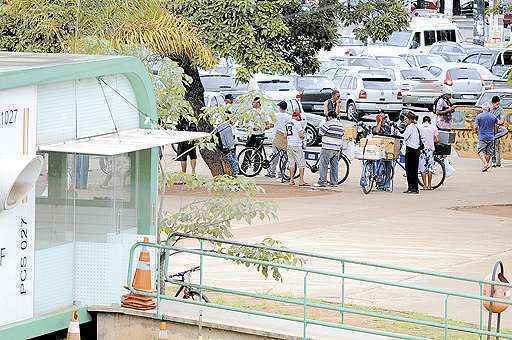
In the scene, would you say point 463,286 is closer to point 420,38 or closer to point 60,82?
point 60,82

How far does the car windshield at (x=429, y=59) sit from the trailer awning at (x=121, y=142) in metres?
40.0

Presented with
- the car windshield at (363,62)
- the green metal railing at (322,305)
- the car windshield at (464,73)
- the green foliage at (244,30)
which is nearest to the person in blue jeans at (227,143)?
the green foliage at (244,30)

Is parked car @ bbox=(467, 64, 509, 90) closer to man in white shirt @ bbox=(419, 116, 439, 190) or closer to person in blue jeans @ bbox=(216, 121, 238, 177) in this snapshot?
man in white shirt @ bbox=(419, 116, 439, 190)

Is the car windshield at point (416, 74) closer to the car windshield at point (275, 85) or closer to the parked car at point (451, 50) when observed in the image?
the car windshield at point (275, 85)

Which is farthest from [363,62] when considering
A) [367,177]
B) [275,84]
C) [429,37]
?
[367,177]

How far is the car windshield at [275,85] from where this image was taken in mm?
44375

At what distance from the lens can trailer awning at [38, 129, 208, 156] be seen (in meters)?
12.8

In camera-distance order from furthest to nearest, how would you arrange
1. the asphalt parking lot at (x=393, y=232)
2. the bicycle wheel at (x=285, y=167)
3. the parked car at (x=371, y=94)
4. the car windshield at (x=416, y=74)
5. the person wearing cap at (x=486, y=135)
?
1. the car windshield at (x=416, y=74)
2. the parked car at (x=371, y=94)
3. the person wearing cap at (x=486, y=135)
4. the bicycle wheel at (x=285, y=167)
5. the asphalt parking lot at (x=393, y=232)

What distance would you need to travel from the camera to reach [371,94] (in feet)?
147

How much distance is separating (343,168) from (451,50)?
3124 cm

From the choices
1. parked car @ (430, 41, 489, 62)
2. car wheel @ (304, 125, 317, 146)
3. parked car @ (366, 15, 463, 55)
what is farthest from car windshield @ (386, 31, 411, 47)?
car wheel @ (304, 125, 317, 146)

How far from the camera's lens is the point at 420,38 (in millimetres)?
62719

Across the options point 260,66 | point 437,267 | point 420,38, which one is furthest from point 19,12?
point 420,38

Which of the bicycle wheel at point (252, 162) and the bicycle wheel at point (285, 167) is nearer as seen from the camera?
the bicycle wheel at point (285, 167)
